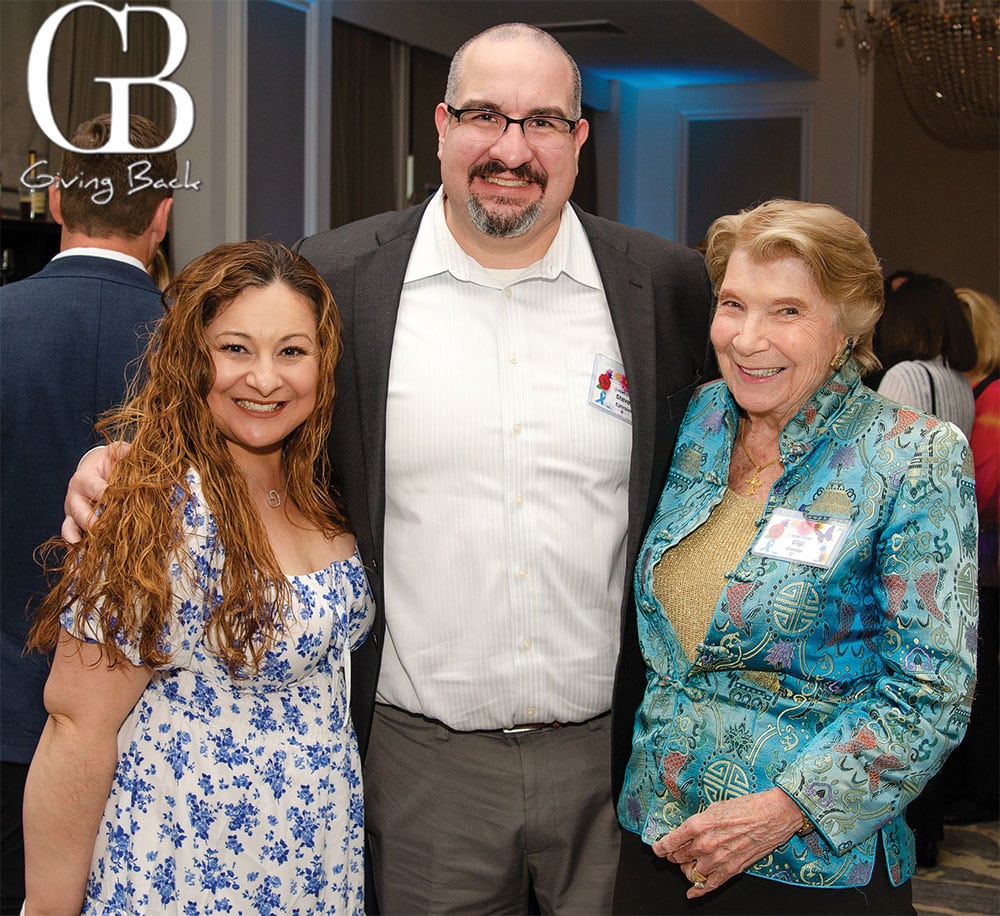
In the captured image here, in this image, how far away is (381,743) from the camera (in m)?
2.03

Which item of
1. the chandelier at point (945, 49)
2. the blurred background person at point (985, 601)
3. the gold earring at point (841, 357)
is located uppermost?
the chandelier at point (945, 49)

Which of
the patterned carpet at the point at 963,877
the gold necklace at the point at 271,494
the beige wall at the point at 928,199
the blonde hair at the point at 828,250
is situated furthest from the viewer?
the beige wall at the point at 928,199

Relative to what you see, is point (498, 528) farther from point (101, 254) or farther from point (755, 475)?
point (101, 254)

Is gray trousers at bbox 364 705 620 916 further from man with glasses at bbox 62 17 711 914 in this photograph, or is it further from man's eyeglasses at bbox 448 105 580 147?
man's eyeglasses at bbox 448 105 580 147

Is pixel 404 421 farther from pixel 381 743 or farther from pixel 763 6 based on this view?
pixel 763 6

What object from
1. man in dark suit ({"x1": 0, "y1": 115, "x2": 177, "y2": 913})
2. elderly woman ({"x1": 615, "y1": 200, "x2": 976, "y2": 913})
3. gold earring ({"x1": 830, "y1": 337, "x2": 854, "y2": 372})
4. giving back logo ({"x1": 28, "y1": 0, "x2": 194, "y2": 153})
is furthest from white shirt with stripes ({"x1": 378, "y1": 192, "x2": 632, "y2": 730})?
giving back logo ({"x1": 28, "y1": 0, "x2": 194, "y2": 153})

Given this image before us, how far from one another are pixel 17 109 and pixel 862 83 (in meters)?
5.82

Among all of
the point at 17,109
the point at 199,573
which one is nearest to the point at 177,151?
the point at 17,109

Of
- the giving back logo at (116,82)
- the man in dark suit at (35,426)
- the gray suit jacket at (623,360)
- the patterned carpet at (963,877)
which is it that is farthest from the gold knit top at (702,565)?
the giving back logo at (116,82)

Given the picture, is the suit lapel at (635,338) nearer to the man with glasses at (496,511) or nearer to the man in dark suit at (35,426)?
the man with glasses at (496,511)

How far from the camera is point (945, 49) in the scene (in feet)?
20.2

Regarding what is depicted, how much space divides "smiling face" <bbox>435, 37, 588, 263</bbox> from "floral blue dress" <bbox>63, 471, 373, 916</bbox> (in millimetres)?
668

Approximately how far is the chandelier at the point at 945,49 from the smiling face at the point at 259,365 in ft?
15.9

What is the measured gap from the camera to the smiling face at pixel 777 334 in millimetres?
1751
